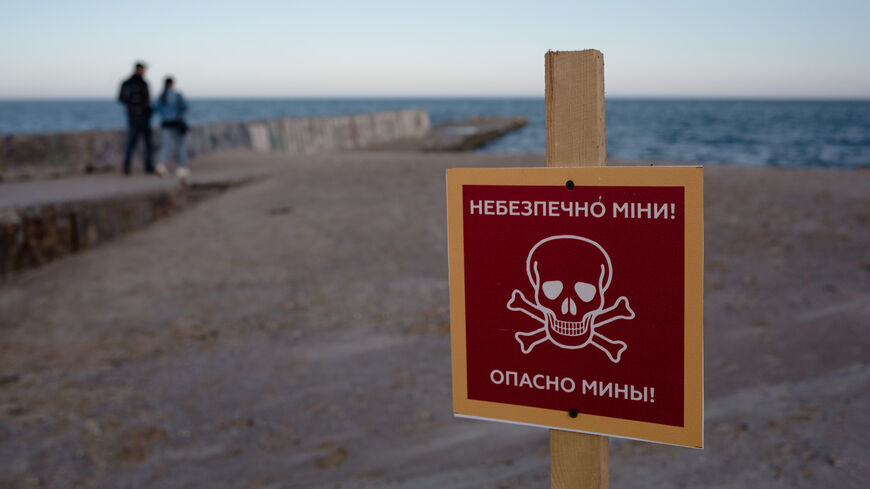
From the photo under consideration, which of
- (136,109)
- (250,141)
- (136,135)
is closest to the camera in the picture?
(136,109)

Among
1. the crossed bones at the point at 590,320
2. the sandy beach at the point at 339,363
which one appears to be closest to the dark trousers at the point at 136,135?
the sandy beach at the point at 339,363

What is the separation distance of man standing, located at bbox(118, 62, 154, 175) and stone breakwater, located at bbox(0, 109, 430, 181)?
2.21 feet

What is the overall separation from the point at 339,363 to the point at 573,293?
3.93 m

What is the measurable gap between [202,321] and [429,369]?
2479 millimetres

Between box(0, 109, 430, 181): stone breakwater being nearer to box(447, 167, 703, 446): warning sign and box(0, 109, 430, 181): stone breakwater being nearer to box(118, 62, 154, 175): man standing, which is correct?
box(118, 62, 154, 175): man standing

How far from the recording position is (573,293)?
1693mm

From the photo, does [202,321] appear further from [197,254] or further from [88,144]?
[88,144]

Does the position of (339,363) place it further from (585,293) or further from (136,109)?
(136,109)

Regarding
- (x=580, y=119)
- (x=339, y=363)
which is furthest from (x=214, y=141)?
(x=580, y=119)

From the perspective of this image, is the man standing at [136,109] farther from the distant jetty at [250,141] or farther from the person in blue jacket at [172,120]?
the distant jetty at [250,141]

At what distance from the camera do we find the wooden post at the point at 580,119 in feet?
5.45

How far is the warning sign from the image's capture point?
162 centimetres

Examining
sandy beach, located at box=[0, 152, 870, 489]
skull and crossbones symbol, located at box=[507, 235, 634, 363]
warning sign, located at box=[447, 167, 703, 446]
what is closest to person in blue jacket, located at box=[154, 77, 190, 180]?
sandy beach, located at box=[0, 152, 870, 489]

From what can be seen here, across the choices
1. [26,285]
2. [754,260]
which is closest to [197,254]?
[26,285]
